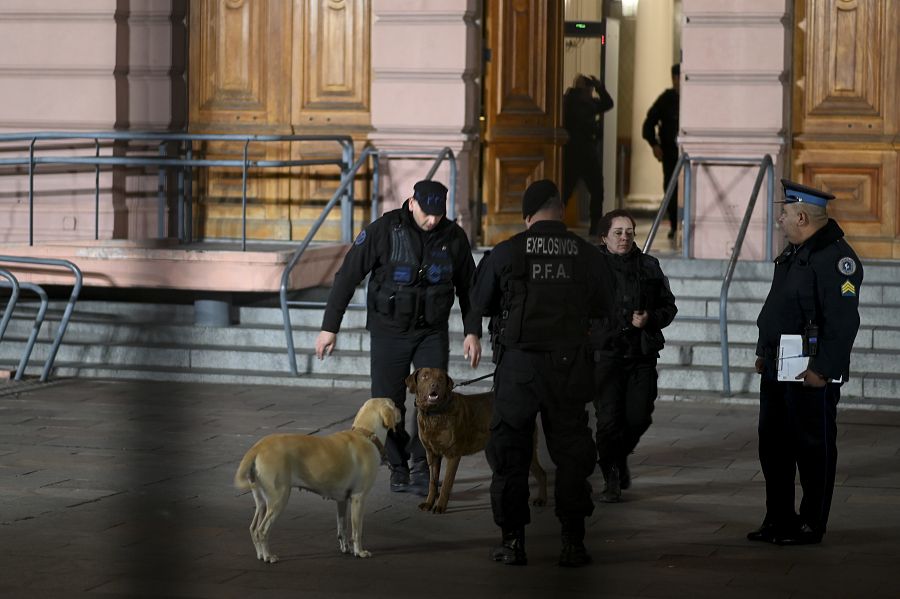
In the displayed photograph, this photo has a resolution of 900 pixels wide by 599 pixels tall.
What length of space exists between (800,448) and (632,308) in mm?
1375

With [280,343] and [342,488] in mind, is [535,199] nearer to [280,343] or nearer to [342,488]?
[342,488]

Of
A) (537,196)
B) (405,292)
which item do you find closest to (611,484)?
(405,292)

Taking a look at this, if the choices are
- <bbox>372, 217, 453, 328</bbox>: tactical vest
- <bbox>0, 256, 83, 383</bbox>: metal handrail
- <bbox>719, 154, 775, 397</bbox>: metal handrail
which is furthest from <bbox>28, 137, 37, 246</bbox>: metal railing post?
<bbox>372, 217, 453, 328</bbox>: tactical vest

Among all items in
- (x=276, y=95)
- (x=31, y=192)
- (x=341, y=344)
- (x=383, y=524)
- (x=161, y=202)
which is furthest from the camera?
(x=276, y=95)

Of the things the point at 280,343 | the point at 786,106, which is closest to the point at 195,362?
the point at 280,343

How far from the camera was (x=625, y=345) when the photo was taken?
9406 mm

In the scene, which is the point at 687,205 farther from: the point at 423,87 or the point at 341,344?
the point at 341,344

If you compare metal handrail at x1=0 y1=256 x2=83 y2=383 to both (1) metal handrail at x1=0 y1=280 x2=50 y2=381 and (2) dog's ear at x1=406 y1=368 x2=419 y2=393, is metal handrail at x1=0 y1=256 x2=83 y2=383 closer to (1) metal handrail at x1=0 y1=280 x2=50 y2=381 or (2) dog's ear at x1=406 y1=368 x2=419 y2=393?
(1) metal handrail at x1=0 y1=280 x2=50 y2=381

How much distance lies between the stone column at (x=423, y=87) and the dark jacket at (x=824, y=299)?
25.7 feet

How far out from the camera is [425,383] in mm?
9047

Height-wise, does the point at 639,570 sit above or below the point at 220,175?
below

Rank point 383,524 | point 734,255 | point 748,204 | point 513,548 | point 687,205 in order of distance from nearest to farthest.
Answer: point 513,548
point 383,524
point 734,255
point 748,204
point 687,205

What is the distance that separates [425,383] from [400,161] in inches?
291

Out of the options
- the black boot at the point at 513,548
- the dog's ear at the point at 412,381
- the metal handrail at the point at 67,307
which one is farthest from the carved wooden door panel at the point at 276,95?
the black boot at the point at 513,548
